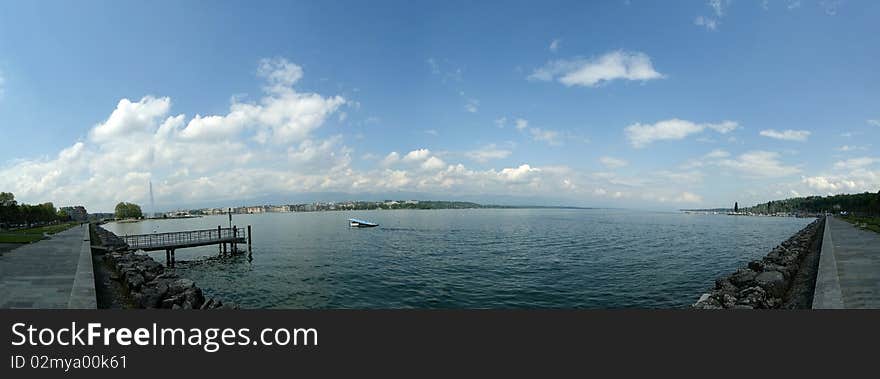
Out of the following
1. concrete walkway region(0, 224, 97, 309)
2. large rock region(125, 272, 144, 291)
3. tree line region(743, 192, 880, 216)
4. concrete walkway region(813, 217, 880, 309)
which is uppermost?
concrete walkway region(0, 224, 97, 309)

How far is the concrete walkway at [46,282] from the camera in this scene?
12.4 m

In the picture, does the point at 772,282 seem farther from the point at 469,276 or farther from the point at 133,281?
the point at 133,281

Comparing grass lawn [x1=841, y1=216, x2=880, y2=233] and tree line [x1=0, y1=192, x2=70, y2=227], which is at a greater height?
tree line [x1=0, y1=192, x2=70, y2=227]

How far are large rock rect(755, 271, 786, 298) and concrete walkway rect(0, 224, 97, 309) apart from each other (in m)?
25.8

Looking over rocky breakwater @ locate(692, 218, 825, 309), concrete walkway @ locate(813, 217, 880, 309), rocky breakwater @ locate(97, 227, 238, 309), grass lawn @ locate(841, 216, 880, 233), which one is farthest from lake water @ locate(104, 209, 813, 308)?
grass lawn @ locate(841, 216, 880, 233)

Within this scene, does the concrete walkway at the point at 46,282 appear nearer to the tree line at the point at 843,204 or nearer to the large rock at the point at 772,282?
the large rock at the point at 772,282

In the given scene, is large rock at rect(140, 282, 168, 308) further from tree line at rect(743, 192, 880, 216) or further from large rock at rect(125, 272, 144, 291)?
tree line at rect(743, 192, 880, 216)

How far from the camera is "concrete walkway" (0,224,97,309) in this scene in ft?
40.6

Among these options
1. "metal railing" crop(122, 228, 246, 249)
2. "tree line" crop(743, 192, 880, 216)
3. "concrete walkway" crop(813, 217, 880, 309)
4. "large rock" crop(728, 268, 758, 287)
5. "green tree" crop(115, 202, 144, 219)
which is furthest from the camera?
"green tree" crop(115, 202, 144, 219)

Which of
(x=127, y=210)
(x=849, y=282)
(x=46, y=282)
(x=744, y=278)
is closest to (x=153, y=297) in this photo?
(x=46, y=282)

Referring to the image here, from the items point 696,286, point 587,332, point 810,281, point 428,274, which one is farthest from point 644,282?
point 587,332

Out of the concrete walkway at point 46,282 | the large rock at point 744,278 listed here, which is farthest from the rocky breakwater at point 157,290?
the large rock at point 744,278

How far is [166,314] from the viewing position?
7.36 metres

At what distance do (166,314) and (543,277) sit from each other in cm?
2138
